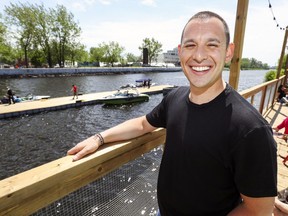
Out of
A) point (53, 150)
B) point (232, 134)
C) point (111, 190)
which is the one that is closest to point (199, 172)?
point (232, 134)

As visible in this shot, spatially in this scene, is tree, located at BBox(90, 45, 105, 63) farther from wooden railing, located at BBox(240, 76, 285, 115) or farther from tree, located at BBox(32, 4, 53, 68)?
wooden railing, located at BBox(240, 76, 285, 115)

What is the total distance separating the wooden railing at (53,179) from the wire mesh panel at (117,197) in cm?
62

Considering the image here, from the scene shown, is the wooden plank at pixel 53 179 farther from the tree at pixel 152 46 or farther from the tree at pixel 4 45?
the tree at pixel 152 46

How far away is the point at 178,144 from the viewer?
5.20 ft

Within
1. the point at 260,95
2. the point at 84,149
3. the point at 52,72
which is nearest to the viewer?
the point at 84,149

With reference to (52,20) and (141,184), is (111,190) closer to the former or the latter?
(141,184)

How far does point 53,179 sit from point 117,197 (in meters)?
1.68

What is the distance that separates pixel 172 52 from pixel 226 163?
199 metres

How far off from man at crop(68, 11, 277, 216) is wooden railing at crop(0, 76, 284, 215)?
109 mm

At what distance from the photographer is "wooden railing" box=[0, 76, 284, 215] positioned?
1.14 m

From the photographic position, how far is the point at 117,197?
2787 mm

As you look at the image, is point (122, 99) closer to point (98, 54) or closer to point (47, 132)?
point (47, 132)

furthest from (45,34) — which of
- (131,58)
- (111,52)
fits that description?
(131,58)

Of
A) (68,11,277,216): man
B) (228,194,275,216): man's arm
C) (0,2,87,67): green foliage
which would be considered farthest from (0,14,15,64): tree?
(228,194,275,216): man's arm
